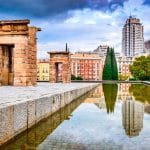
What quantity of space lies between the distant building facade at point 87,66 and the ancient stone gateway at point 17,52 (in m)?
124

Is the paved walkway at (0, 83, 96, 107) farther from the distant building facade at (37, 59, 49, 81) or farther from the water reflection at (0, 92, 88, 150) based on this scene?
the distant building facade at (37, 59, 49, 81)

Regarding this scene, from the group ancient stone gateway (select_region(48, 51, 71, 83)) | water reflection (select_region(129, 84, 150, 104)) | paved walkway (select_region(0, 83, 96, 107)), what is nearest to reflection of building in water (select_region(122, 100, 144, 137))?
paved walkway (select_region(0, 83, 96, 107))

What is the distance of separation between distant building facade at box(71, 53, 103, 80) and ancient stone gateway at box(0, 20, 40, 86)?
12441cm

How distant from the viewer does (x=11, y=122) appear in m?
8.41

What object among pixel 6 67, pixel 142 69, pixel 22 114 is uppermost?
pixel 142 69

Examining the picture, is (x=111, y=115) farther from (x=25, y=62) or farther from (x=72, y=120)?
(x=25, y=62)

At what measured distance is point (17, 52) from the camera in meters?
24.9

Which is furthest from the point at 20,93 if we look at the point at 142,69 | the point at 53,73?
the point at 142,69

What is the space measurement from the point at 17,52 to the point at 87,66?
126296 millimetres

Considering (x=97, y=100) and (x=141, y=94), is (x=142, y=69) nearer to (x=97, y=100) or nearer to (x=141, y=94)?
(x=141, y=94)

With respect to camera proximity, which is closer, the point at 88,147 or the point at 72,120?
the point at 88,147

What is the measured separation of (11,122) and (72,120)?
4340 millimetres

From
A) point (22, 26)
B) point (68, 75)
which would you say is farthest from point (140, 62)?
point (22, 26)

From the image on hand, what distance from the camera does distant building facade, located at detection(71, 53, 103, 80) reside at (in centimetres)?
15038
